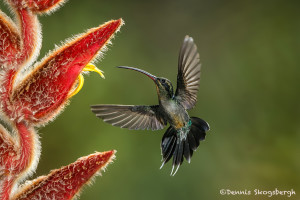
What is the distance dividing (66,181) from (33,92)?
0.20 metres

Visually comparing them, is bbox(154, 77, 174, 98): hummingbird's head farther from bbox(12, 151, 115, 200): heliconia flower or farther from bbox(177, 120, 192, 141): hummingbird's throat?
bbox(12, 151, 115, 200): heliconia flower

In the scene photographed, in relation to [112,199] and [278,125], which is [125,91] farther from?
[278,125]

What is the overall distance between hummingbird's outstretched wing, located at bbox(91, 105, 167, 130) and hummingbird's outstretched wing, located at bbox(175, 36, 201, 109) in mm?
95

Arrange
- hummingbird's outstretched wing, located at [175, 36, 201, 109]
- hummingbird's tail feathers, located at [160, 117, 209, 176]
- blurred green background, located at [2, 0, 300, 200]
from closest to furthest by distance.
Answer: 1. hummingbird's outstretched wing, located at [175, 36, 201, 109]
2. hummingbird's tail feathers, located at [160, 117, 209, 176]
3. blurred green background, located at [2, 0, 300, 200]

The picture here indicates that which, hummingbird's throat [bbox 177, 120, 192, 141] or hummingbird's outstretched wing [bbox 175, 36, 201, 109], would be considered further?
hummingbird's throat [bbox 177, 120, 192, 141]

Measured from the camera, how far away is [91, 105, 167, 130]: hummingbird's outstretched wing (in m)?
1.44

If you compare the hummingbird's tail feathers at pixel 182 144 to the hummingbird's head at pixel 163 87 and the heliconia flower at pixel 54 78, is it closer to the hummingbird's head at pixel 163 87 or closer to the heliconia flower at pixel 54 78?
the hummingbird's head at pixel 163 87

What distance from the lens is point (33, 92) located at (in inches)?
38.9

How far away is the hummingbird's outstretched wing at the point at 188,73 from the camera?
4.42 ft

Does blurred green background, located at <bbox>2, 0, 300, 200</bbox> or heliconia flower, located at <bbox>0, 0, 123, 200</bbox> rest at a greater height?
blurred green background, located at <bbox>2, 0, 300, 200</bbox>

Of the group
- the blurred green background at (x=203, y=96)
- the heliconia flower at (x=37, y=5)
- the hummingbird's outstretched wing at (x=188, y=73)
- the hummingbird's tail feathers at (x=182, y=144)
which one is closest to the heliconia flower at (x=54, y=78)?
the heliconia flower at (x=37, y=5)

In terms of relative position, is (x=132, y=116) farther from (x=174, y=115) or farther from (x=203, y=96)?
(x=203, y=96)

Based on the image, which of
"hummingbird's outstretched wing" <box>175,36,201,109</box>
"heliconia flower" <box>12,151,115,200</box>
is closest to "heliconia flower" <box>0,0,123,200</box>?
"heliconia flower" <box>12,151,115,200</box>

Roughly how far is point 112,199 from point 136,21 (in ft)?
4.39
